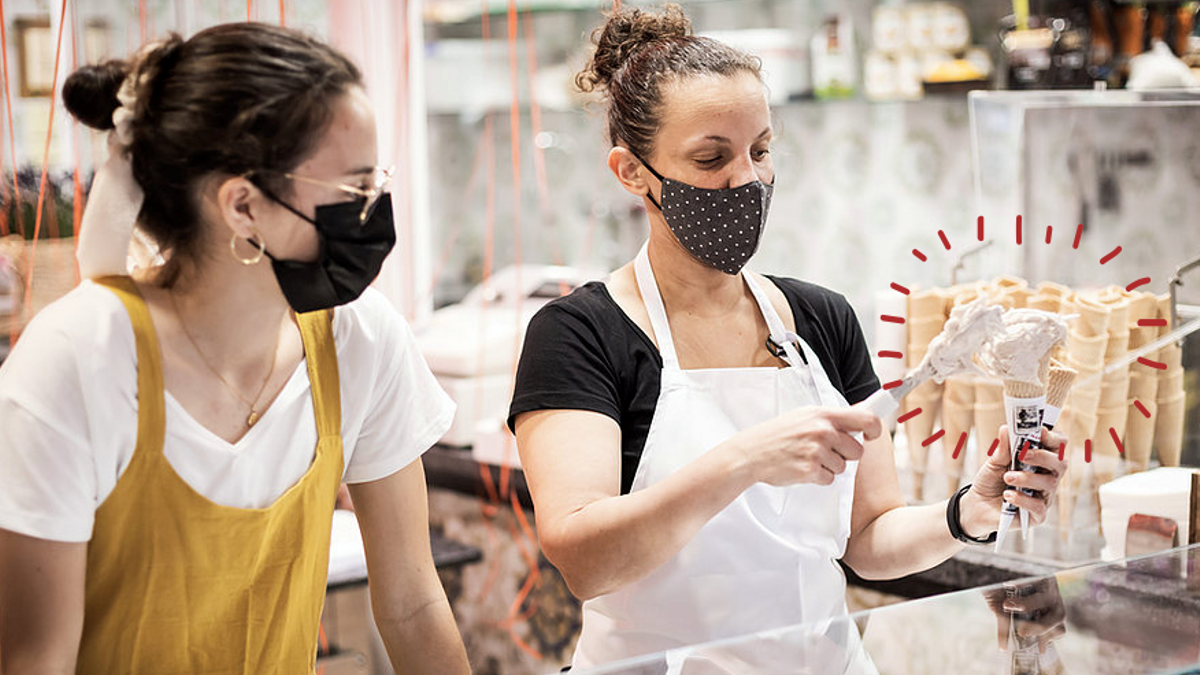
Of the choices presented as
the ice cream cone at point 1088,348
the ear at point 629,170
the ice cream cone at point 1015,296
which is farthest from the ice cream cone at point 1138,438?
the ear at point 629,170

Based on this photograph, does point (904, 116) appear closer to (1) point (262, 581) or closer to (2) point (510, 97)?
(2) point (510, 97)

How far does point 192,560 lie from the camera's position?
1388mm

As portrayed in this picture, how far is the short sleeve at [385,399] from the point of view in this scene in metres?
1.53

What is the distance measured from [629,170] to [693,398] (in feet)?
1.04

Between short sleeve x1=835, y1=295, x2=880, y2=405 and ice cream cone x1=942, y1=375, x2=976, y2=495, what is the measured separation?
1.84 ft

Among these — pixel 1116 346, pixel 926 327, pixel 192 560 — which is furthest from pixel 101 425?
pixel 1116 346

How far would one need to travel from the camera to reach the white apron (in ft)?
5.42

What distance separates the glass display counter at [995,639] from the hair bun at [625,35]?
802mm

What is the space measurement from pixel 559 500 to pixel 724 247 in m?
0.39

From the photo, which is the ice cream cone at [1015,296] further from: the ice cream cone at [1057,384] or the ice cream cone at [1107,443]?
the ice cream cone at [1057,384]

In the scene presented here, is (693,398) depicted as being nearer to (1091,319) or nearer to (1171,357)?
(1091,319)

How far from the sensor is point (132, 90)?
136cm

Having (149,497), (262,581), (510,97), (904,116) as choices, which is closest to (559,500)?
(262,581)

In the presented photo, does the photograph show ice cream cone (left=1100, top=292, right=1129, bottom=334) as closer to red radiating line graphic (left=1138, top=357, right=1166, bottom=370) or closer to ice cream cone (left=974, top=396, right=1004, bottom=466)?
red radiating line graphic (left=1138, top=357, right=1166, bottom=370)
